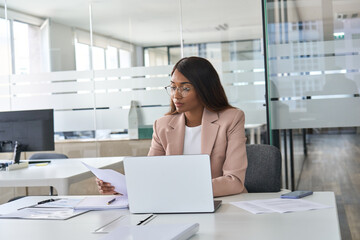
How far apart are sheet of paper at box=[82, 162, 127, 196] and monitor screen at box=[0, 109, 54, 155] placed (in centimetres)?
197

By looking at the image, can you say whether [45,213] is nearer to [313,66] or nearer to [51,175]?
[51,175]

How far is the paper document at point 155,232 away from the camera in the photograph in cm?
158

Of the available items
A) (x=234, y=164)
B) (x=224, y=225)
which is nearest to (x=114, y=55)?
(x=234, y=164)

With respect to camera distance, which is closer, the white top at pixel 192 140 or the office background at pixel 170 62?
the white top at pixel 192 140

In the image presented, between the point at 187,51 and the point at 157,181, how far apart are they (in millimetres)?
3770

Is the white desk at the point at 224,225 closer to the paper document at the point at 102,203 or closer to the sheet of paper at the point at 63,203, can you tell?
the paper document at the point at 102,203

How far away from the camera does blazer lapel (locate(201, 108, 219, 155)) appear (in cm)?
277

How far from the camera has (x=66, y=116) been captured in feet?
19.9

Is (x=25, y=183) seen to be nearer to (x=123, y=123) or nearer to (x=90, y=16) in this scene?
(x=123, y=123)

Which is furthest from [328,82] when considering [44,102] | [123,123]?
[44,102]

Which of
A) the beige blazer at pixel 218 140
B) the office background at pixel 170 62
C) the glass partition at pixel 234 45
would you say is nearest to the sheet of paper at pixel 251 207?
the beige blazer at pixel 218 140

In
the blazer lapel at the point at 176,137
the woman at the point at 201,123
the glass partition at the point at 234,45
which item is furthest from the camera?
the glass partition at the point at 234,45

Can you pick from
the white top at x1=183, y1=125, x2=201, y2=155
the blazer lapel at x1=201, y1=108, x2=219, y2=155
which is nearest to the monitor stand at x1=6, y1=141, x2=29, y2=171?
the white top at x1=183, y1=125, x2=201, y2=155

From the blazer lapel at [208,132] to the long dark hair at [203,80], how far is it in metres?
0.05
